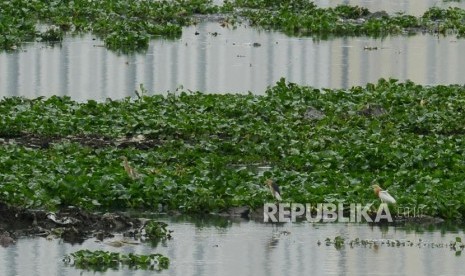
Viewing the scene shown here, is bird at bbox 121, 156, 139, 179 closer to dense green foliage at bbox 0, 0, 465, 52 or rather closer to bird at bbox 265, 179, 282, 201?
bird at bbox 265, 179, 282, 201

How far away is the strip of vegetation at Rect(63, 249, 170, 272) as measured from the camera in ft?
47.1

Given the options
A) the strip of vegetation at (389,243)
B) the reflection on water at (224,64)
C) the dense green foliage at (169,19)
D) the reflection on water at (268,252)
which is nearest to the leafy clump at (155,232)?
the reflection on water at (268,252)

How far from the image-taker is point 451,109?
2220 centimetres

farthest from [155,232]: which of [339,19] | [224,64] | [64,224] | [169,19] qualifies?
[339,19]

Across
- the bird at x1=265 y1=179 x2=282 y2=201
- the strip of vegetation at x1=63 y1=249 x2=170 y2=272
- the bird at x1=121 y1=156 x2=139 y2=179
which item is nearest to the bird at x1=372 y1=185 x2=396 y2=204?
the bird at x1=265 y1=179 x2=282 y2=201

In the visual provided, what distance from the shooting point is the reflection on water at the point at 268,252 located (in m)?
14.4

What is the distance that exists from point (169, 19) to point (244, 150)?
16292mm

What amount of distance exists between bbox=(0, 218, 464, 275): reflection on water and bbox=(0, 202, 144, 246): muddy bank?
0.20 metres

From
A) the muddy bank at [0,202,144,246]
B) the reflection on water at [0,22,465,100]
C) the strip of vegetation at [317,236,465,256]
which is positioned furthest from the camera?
the reflection on water at [0,22,465,100]

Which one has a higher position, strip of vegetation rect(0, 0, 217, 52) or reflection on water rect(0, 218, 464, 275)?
strip of vegetation rect(0, 0, 217, 52)

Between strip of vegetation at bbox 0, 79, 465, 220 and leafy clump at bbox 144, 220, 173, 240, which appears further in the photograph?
strip of vegetation at bbox 0, 79, 465, 220

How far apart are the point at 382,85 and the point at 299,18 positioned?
11.2 metres

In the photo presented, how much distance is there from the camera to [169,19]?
116 feet

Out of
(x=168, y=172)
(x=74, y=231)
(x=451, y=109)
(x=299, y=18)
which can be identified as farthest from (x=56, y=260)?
(x=299, y=18)
